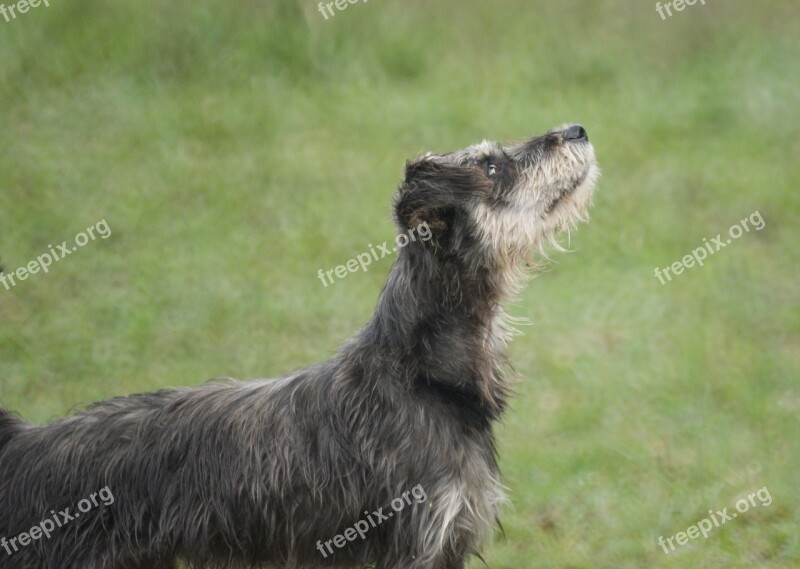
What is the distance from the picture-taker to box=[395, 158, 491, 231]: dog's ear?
539cm

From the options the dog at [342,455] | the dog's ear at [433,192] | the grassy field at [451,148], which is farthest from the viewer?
the grassy field at [451,148]

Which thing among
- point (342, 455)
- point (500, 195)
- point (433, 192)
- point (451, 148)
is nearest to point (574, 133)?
point (500, 195)

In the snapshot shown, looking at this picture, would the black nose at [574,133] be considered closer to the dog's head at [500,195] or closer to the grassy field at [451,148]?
the dog's head at [500,195]

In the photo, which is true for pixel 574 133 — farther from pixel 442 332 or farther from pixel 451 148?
pixel 451 148

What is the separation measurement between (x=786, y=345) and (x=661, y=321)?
106cm

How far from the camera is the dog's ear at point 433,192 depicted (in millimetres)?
5395

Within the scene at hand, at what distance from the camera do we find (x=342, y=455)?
17.5ft

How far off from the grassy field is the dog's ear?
2.61 metres

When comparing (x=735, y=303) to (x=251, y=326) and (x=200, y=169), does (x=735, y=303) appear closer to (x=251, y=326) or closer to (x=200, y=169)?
(x=251, y=326)

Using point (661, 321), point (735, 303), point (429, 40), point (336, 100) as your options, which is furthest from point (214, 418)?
point (429, 40)

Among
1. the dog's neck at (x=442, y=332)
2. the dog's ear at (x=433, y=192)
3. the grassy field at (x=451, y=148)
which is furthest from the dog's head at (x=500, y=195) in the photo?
the grassy field at (x=451, y=148)

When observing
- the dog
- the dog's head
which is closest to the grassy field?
the dog

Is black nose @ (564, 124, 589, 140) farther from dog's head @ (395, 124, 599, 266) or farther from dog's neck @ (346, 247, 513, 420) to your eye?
dog's neck @ (346, 247, 513, 420)

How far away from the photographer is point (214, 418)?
216 inches
